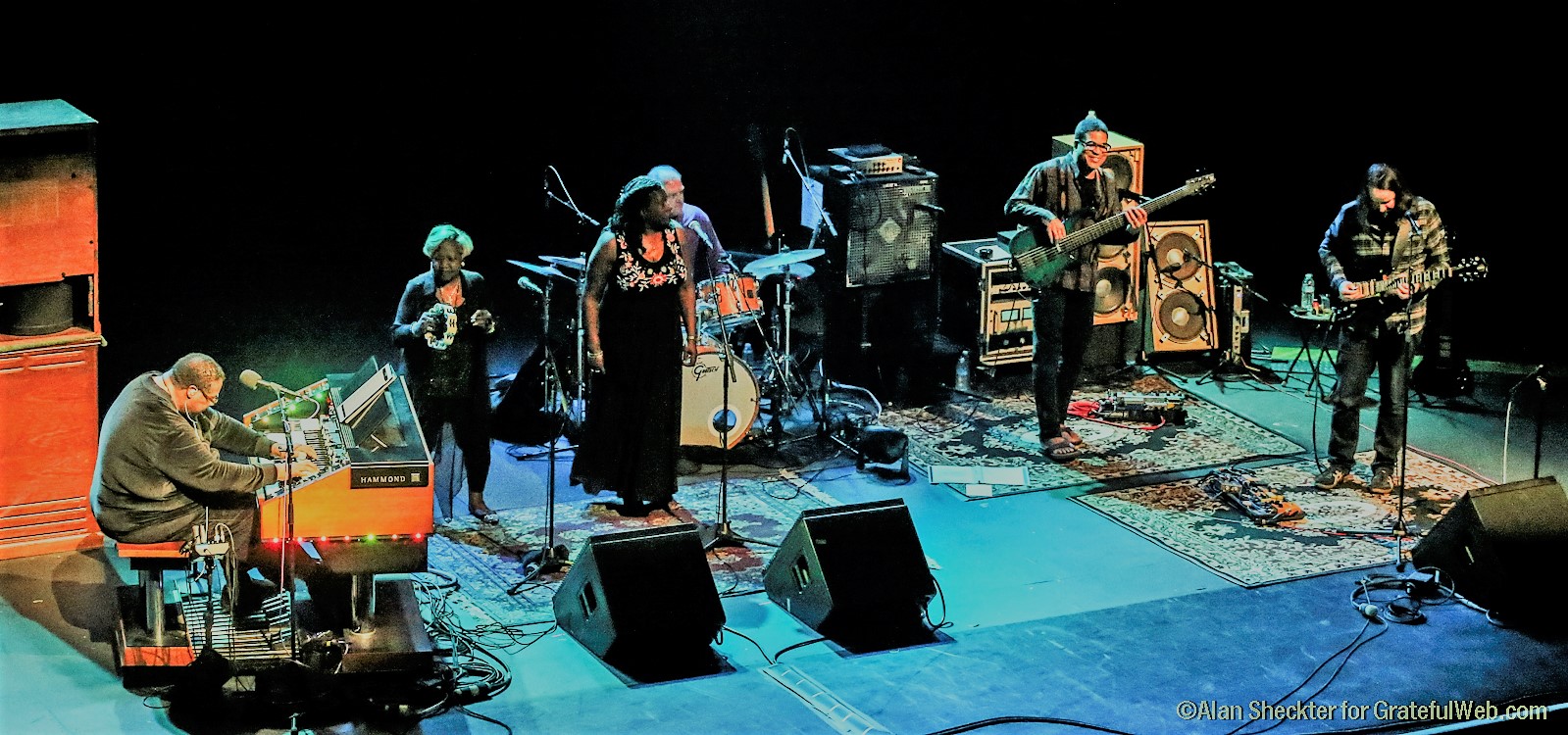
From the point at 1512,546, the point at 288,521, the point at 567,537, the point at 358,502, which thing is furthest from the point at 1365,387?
the point at 288,521

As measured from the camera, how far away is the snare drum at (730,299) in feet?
32.1

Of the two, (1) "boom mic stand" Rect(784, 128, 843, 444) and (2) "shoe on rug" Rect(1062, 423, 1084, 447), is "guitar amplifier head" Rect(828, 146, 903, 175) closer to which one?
(1) "boom mic stand" Rect(784, 128, 843, 444)

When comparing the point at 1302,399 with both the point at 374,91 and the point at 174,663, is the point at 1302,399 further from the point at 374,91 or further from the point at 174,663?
the point at 174,663

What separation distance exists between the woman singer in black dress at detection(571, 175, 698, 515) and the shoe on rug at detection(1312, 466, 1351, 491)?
3.38 metres

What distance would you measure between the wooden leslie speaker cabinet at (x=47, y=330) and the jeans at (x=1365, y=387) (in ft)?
20.0

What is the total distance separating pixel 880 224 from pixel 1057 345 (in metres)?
1.51

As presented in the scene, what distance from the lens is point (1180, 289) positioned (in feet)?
38.6

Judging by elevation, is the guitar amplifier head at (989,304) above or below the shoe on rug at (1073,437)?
above

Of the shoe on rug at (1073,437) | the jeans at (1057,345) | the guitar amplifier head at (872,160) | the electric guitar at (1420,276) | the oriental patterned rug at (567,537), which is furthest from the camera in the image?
the guitar amplifier head at (872,160)

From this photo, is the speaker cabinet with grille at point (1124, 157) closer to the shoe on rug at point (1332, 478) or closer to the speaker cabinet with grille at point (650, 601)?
the shoe on rug at point (1332, 478)

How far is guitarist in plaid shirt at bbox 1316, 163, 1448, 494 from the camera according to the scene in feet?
29.8

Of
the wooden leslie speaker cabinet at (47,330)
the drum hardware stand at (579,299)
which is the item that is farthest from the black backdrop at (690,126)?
the drum hardware stand at (579,299)

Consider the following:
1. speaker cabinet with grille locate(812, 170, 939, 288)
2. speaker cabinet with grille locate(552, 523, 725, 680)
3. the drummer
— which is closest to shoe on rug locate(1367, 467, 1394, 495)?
speaker cabinet with grille locate(812, 170, 939, 288)

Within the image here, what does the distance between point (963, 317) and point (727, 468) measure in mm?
2320
